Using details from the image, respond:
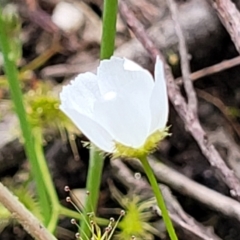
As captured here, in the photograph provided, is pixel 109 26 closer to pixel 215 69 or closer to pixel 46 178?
pixel 46 178

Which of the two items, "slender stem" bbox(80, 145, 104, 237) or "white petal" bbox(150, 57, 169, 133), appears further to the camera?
"slender stem" bbox(80, 145, 104, 237)

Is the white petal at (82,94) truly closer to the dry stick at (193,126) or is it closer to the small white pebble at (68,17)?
the dry stick at (193,126)

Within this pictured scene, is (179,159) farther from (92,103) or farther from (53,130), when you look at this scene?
(92,103)

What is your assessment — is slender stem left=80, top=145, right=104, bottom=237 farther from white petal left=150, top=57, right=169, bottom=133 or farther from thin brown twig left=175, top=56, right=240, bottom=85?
thin brown twig left=175, top=56, right=240, bottom=85

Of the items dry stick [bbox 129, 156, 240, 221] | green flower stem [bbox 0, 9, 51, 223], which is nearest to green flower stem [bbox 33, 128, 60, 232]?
green flower stem [bbox 0, 9, 51, 223]

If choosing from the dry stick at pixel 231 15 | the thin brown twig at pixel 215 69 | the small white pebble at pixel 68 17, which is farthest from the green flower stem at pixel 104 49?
the small white pebble at pixel 68 17

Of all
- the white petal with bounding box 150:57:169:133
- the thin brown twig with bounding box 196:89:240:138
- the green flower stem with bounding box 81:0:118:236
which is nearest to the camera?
the white petal with bounding box 150:57:169:133

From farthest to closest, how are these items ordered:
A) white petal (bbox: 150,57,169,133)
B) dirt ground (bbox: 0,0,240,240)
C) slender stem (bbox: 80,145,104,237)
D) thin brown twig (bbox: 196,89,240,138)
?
1. thin brown twig (bbox: 196,89,240,138)
2. dirt ground (bbox: 0,0,240,240)
3. slender stem (bbox: 80,145,104,237)
4. white petal (bbox: 150,57,169,133)

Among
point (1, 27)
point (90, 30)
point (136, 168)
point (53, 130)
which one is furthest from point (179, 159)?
point (1, 27)

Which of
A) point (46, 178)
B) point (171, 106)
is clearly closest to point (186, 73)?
point (171, 106)
